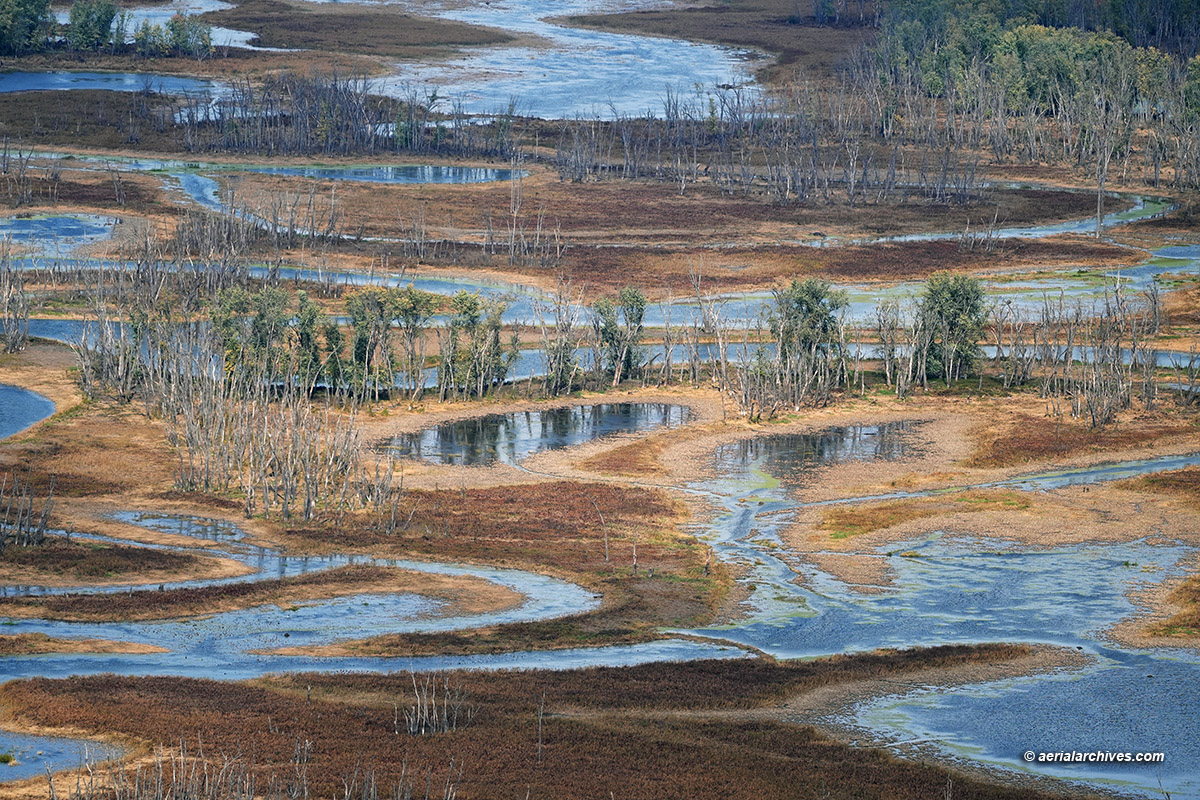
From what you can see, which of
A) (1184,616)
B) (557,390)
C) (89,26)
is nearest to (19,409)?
(557,390)

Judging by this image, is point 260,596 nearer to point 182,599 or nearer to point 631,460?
point 182,599

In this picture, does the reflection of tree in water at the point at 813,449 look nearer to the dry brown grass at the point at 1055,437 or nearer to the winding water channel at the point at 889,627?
the winding water channel at the point at 889,627

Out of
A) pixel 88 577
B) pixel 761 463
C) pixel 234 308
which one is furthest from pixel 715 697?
pixel 234 308

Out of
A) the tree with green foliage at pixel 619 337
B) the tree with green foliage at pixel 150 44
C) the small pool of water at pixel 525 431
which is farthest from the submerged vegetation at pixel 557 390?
the tree with green foliage at pixel 150 44

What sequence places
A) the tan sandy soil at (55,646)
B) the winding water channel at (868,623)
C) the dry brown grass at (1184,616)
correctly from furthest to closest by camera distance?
the dry brown grass at (1184,616), the tan sandy soil at (55,646), the winding water channel at (868,623)

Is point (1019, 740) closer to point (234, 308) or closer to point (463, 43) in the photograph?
point (234, 308)

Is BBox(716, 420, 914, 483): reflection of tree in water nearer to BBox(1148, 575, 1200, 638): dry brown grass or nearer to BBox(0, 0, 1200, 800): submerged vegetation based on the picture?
BBox(0, 0, 1200, 800): submerged vegetation
